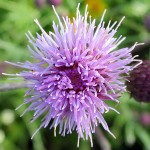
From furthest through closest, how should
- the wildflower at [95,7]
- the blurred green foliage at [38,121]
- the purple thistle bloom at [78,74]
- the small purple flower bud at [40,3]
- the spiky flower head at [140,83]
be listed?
the blurred green foliage at [38,121] → the wildflower at [95,7] → the small purple flower bud at [40,3] → the spiky flower head at [140,83] → the purple thistle bloom at [78,74]

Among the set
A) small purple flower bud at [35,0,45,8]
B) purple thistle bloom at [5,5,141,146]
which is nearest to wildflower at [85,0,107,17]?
small purple flower bud at [35,0,45,8]

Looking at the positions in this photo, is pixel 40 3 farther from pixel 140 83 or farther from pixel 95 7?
pixel 140 83

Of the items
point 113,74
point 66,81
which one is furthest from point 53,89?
point 113,74

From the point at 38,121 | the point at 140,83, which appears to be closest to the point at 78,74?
the point at 140,83

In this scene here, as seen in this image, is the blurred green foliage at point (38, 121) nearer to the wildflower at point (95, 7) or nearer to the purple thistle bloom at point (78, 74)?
the wildflower at point (95, 7)

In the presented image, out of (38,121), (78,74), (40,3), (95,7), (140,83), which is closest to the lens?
(78,74)

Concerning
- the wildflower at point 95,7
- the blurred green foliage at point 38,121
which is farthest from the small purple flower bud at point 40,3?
the wildflower at point 95,7
